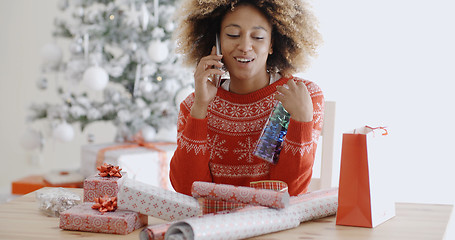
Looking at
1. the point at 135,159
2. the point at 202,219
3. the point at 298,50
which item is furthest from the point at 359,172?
the point at 135,159

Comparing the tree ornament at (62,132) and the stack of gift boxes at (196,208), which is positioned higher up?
the stack of gift boxes at (196,208)

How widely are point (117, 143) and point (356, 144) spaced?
8.72 feet

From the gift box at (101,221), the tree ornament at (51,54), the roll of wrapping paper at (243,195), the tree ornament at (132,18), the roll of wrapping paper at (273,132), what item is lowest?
the gift box at (101,221)

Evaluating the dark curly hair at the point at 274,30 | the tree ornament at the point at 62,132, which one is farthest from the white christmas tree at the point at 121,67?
the dark curly hair at the point at 274,30

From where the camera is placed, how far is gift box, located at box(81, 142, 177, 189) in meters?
3.25

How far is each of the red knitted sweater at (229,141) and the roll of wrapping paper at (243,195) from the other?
0.38m

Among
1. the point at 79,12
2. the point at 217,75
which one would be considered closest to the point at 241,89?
the point at 217,75

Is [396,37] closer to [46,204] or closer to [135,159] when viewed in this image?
[135,159]

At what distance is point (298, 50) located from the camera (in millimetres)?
1739

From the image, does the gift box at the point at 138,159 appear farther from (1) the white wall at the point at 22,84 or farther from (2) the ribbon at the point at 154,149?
(1) the white wall at the point at 22,84

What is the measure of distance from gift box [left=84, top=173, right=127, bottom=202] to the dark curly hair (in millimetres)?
627

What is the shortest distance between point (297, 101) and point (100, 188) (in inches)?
20.0

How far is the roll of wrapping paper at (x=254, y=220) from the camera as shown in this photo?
976 mm

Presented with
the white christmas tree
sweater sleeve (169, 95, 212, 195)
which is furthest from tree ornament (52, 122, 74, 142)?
sweater sleeve (169, 95, 212, 195)
